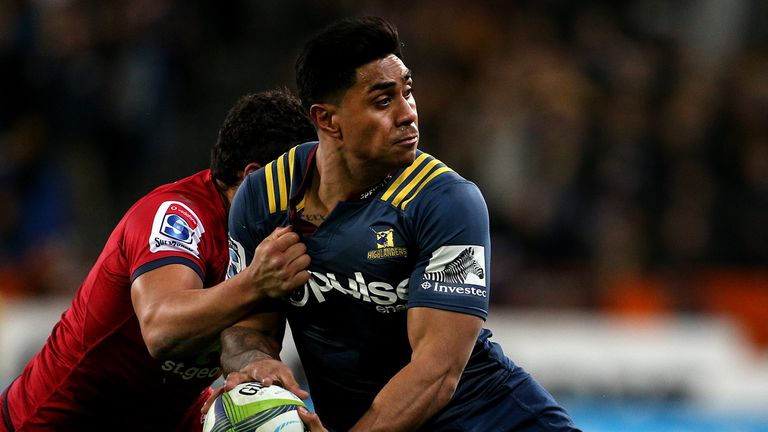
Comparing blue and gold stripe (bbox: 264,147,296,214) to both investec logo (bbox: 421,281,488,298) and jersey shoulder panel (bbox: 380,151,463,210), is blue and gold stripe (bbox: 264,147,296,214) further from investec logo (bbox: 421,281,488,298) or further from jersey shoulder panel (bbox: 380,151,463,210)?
investec logo (bbox: 421,281,488,298)

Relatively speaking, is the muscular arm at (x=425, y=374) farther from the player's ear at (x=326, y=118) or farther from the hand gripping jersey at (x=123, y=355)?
the hand gripping jersey at (x=123, y=355)

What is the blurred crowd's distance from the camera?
11.8m

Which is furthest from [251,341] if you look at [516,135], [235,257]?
[516,135]

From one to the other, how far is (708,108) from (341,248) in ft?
28.7

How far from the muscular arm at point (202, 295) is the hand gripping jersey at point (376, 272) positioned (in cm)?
11

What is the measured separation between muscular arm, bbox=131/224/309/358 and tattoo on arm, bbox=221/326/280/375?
0.17 feet

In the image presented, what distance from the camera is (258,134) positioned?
523 centimetres

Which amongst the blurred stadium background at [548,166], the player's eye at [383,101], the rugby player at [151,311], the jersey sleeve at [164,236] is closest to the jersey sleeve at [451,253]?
the player's eye at [383,101]

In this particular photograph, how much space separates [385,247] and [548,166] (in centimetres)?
786

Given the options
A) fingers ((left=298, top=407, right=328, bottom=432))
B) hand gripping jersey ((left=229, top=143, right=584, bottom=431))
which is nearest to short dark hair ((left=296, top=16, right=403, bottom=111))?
hand gripping jersey ((left=229, top=143, right=584, bottom=431))

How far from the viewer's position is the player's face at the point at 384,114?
171 inches

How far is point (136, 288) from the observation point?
15.5 feet

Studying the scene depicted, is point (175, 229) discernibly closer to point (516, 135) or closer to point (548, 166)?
point (548, 166)

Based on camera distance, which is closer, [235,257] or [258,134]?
[235,257]
